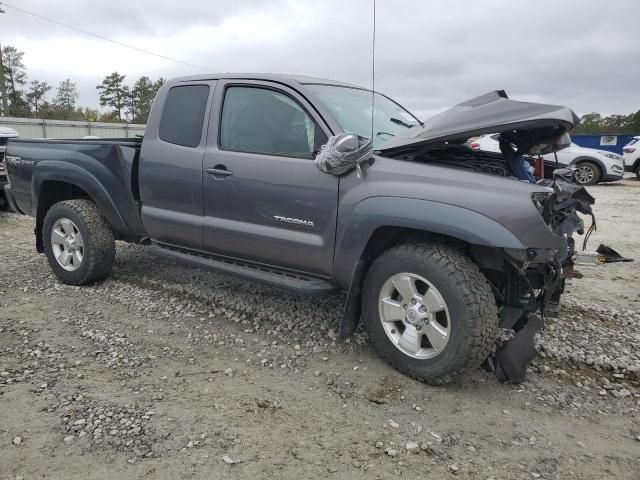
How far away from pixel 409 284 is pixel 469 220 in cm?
54

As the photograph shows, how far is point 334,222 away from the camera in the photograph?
3342 mm

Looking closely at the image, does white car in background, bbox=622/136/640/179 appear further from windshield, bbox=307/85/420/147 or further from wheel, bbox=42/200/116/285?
wheel, bbox=42/200/116/285

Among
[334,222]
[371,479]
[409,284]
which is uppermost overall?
[334,222]

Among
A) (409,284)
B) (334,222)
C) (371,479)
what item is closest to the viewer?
(371,479)

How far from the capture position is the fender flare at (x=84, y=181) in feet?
15.1

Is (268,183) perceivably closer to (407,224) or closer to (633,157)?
(407,224)

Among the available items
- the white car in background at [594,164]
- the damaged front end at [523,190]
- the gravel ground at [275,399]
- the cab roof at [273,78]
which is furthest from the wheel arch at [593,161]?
the damaged front end at [523,190]

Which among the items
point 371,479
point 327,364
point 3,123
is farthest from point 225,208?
point 3,123

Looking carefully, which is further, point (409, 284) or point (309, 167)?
point (309, 167)

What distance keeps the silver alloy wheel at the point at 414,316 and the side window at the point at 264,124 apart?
1097mm

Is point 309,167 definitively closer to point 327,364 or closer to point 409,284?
point 409,284

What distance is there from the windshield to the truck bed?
1.82m

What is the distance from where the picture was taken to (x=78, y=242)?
4789 millimetres

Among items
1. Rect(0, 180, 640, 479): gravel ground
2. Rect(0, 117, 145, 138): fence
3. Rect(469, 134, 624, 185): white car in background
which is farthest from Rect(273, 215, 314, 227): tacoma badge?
Rect(0, 117, 145, 138): fence
